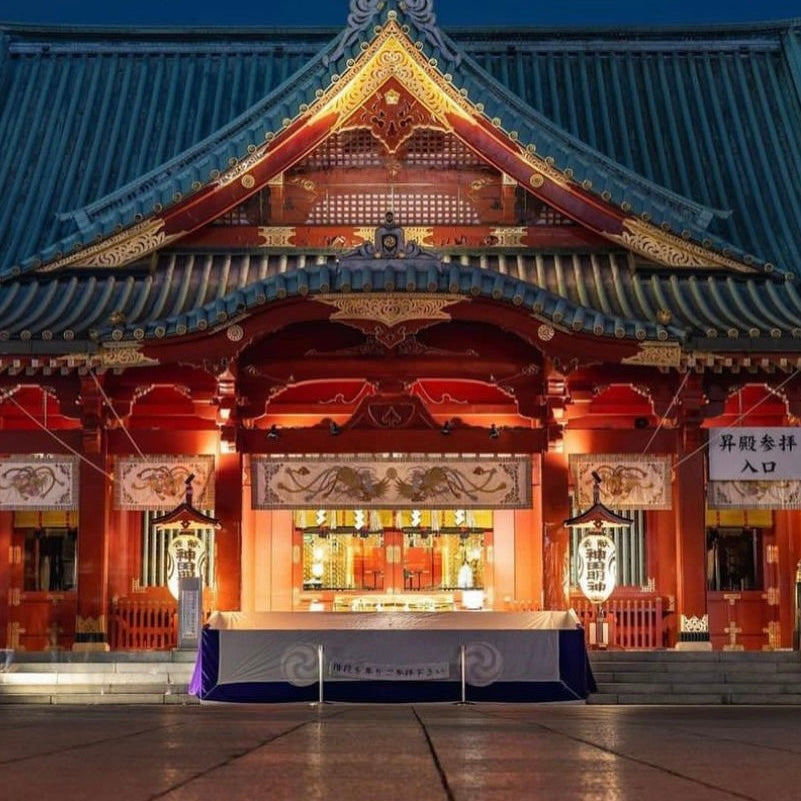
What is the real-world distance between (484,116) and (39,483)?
8852mm

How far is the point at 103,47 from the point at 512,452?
13344mm

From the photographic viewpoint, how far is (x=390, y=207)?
2366 centimetres

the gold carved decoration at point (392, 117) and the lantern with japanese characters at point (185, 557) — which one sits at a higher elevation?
the gold carved decoration at point (392, 117)

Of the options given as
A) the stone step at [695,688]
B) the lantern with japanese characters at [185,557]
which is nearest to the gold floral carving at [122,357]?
the lantern with japanese characters at [185,557]

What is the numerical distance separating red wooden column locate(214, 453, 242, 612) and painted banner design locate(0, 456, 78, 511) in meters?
2.20

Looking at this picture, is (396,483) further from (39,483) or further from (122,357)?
(39,483)

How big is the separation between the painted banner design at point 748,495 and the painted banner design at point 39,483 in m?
9.67

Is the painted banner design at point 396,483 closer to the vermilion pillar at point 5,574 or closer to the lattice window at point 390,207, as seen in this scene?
the lattice window at point 390,207

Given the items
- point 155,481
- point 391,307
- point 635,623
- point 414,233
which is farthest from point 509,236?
point 155,481

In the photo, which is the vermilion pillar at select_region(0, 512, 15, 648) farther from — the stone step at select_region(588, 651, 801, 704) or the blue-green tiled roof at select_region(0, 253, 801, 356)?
the stone step at select_region(588, 651, 801, 704)

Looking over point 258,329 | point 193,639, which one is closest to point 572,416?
point 258,329

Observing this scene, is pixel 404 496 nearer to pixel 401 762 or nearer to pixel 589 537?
pixel 589 537

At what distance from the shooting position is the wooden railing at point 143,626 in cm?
2167

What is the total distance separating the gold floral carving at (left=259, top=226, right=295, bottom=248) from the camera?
77.6 ft
